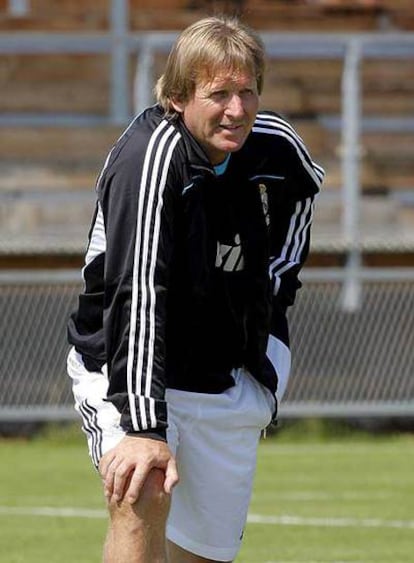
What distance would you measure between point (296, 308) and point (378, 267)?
1090 millimetres

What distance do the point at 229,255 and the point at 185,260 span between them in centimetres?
20

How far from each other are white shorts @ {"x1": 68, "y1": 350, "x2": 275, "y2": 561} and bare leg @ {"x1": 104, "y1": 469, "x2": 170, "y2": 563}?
1.02ft

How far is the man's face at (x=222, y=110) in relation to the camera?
5.07 metres

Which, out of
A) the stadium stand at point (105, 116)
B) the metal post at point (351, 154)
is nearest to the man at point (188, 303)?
the stadium stand at point (105, 116)

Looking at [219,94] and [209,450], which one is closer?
[219,94]

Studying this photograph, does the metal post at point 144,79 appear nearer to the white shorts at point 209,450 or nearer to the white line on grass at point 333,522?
the white line on grass at point 333,522

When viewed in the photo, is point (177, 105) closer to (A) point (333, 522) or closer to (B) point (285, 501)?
(A) point (333, 522)

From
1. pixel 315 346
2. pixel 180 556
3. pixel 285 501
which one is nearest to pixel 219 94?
pixel 180 556

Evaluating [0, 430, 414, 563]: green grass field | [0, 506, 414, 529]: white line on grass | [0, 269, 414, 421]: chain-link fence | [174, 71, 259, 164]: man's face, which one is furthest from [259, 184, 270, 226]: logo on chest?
[0, 269, 414, 421]: chain-link fence

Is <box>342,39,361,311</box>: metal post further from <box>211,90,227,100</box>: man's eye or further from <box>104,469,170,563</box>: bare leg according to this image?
<box>104,469,170,563</box>: bare leg

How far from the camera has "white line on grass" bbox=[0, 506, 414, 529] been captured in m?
9.07

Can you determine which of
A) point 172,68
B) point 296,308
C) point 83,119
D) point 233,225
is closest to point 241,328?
point 233,225

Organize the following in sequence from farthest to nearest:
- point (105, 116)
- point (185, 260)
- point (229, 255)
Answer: point (105, 116) → point (229, 255) → point (185, 260)

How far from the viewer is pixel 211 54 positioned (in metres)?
5.03
